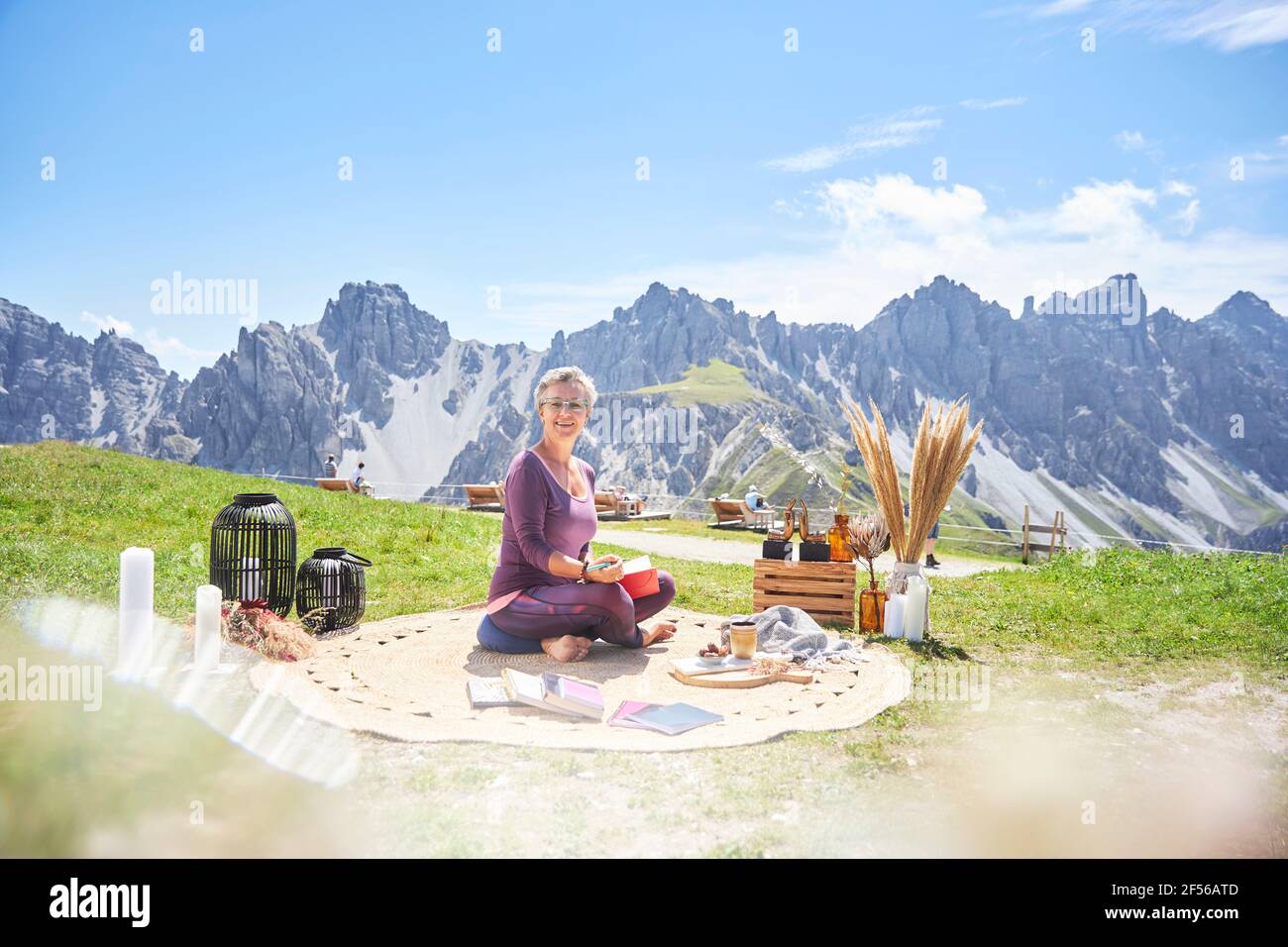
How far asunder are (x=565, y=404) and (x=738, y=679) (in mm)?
2471

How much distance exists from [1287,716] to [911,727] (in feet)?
8.24

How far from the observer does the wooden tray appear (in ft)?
19.2

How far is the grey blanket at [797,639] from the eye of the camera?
6547mm

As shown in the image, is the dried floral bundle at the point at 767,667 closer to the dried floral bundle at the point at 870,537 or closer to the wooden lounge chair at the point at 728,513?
the dried floral bundle at the point at 870,537

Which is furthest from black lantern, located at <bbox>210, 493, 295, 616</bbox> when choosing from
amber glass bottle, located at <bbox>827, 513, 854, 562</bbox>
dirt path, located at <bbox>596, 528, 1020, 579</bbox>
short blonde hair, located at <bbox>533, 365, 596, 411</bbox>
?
dirt path, located at <bbox>596, 528, 1020, 579</bbox>

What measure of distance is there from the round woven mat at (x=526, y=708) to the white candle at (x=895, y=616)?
43 cm

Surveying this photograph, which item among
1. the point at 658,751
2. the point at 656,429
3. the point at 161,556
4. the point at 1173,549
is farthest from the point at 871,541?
the point at 656,429

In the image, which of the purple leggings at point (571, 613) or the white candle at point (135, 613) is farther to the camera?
the purple leggings at point (571, 613)

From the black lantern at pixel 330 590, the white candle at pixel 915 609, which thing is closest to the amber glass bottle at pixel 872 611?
the white candle at pixel 915 609

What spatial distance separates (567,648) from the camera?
6.37 metres

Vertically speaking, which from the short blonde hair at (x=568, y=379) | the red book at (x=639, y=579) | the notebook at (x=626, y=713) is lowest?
the notebook at (x=626, y=713)

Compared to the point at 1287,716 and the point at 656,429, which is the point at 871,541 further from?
the point at 656,429

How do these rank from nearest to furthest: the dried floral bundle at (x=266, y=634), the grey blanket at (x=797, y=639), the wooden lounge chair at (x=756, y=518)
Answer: the dried floral bundle at (x=266, y=634), the grey blanket at (x=797, y=639), the wooden lounge chair at (x=756, y=518)

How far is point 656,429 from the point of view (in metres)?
199
